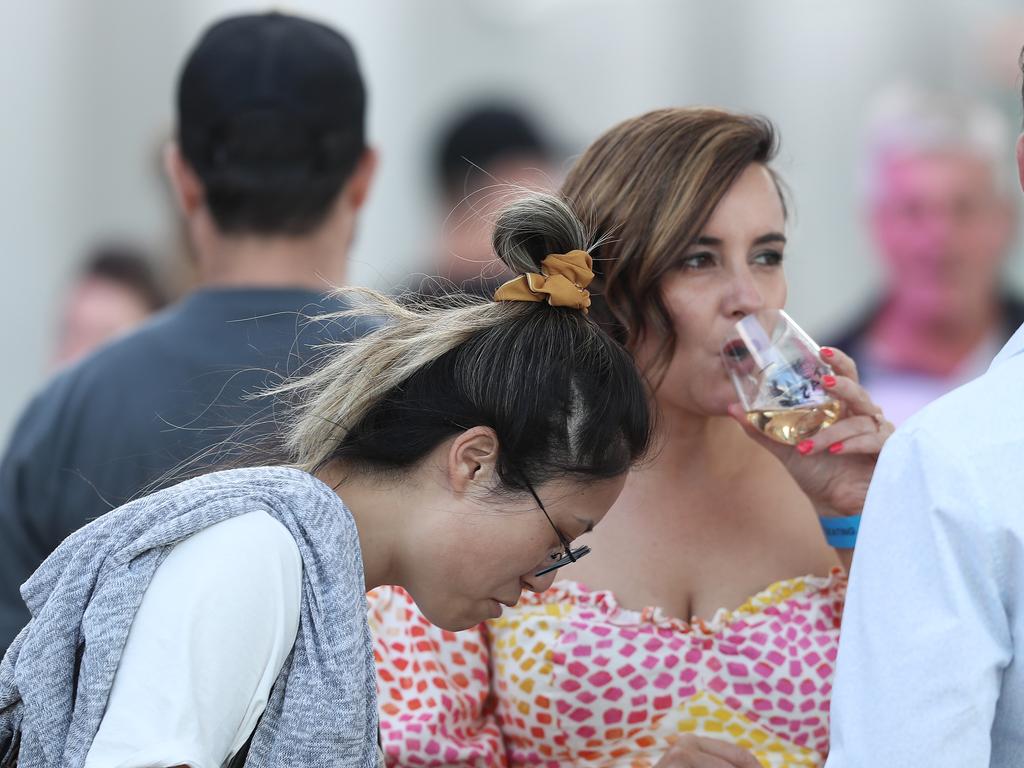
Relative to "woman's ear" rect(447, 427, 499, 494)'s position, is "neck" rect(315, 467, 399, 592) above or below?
below

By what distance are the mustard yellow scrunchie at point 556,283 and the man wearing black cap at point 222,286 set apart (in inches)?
23.9

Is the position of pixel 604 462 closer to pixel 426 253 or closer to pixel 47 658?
pixel 47 658

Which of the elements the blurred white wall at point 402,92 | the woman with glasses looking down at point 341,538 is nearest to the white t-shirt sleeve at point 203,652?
the woman with glasses looking down at point 341,538

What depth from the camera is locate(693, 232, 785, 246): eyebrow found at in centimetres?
229

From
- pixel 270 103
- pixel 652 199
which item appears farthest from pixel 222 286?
pixel 652 199

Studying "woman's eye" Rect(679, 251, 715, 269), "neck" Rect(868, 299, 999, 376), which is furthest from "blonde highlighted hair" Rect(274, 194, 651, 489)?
"neck" Rect(868, 299, 999, 376)

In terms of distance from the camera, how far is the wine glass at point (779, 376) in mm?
2176

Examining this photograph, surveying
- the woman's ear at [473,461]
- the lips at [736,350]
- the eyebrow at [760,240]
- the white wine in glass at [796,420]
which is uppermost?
the eyebrow at [760,240]

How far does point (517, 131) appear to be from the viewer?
14.2ft

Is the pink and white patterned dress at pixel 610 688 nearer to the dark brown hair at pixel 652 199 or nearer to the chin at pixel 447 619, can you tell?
the chin at pixel 447 619

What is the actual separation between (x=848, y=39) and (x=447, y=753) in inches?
146

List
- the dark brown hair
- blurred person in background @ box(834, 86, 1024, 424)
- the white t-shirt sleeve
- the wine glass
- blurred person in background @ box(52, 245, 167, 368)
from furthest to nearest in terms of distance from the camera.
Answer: blurred person in background @ box(52, 245, 167, 368)
blurred person in background @ box(834, 86, 1024, 424)
the dark brown hair
the wine glass
the white t-shirt sleeve

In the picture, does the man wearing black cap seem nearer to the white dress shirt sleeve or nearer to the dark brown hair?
the dark brown hair

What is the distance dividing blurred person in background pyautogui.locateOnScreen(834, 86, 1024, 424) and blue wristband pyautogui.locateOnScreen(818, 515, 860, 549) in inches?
73.3
